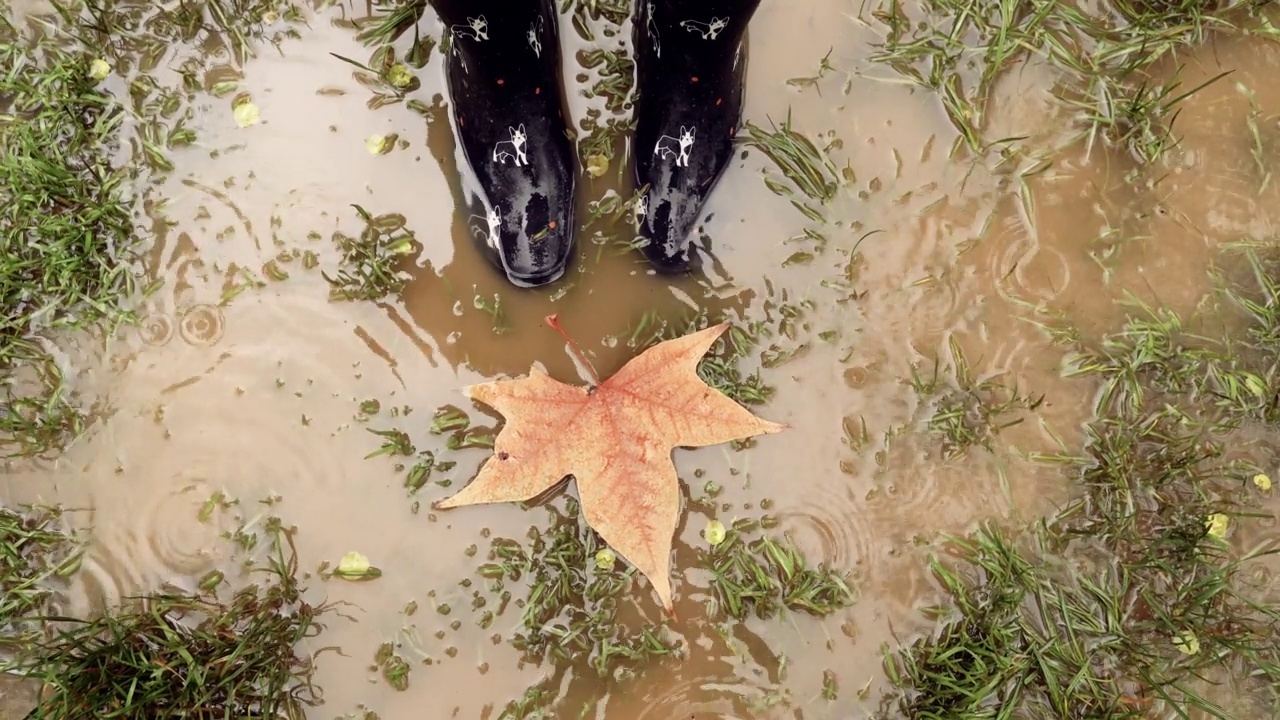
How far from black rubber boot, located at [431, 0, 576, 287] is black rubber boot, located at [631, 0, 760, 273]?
0.21 meters

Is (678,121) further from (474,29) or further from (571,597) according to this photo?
(571,597)

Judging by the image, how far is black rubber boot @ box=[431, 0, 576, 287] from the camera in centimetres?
184

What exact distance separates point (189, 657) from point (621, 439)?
1.15m

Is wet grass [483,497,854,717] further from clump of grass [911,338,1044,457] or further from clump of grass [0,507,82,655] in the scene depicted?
clump of grass [0,507,82,655]

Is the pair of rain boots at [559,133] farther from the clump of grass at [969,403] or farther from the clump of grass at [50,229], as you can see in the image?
the clump of grass at [50,229]

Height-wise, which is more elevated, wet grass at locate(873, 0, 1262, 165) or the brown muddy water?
wet grass at locate(873, 0, 1262, 165)

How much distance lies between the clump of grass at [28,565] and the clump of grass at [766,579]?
164 centimetres

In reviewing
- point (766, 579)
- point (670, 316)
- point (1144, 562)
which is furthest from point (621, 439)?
point (1144, 562)

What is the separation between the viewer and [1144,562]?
6.66 ft

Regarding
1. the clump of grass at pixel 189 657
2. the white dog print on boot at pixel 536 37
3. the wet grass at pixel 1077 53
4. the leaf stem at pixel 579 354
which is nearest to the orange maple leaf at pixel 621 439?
the leaf stem at pixel 579 354

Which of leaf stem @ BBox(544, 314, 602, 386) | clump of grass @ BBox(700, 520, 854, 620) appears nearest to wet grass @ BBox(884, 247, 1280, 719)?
clump of grass @ BBox(700, 520, 854, 620)

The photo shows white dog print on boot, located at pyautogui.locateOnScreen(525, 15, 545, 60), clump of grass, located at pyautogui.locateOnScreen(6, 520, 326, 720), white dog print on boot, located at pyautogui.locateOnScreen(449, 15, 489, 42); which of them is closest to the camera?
white dog print on boot, located at pyautogui.locateOnScreen(449, 15, 489, 42)

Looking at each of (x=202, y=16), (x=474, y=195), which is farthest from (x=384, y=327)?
(x=202, y=16)

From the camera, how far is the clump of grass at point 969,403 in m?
2.08
